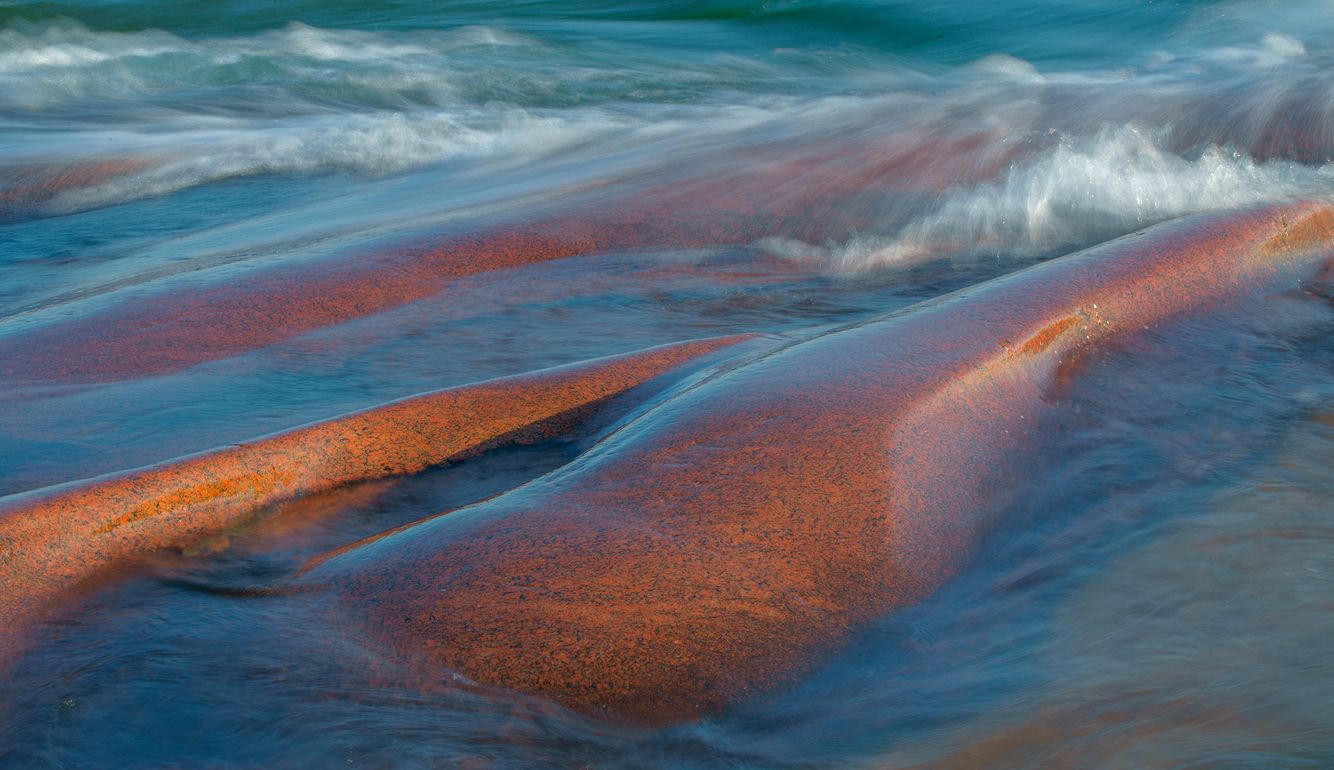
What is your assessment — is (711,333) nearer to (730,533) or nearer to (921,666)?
(730,533)

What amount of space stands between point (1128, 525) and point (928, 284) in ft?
6.93

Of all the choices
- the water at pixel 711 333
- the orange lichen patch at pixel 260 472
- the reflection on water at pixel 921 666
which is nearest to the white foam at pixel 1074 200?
the water at pixel 711 333

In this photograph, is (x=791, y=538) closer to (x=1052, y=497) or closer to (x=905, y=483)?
(x=905, y=483)

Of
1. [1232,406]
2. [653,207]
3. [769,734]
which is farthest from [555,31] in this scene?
[769,734]

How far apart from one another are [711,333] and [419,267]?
1.22 m

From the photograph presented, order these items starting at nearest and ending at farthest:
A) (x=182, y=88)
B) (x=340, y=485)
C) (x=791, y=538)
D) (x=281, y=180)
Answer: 1. (x=791, y=538)
2. (x=340, y=485)
3. (x=281, y=180)
4. (x=182, y=88)

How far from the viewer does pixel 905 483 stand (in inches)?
113

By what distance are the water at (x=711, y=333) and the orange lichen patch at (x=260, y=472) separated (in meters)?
0.09

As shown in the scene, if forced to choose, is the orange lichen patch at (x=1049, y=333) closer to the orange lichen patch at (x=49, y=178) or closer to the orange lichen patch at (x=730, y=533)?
the orange lichen patch at (x=730, y=533)

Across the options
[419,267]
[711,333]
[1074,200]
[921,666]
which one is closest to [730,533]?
[921,666]

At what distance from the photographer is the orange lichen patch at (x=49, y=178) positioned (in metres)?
6.69

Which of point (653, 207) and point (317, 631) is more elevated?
point (653, 207)

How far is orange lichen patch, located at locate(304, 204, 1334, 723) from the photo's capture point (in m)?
2.35

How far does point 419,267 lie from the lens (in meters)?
4.60
